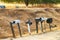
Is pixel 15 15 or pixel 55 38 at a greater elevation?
pixel 55 38

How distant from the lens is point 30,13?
125 feet

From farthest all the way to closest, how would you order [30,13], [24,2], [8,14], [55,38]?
[24,2], [30,13], [8,14], [55,38]

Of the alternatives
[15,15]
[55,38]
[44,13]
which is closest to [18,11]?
[15,15]

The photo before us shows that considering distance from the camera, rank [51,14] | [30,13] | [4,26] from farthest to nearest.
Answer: [51,14] < [30,13] < [4,26]

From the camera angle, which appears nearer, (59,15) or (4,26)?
(4,26)

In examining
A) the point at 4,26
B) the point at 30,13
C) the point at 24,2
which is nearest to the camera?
the point at 4,26

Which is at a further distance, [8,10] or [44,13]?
[44,13]

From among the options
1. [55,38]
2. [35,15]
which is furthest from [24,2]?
[55,38]

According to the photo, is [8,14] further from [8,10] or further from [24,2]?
[24,2]

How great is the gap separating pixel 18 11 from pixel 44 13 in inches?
204

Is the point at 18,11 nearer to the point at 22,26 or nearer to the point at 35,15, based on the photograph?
the point at 35,15

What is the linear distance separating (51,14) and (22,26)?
10.8m

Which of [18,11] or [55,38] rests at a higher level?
[55,38]

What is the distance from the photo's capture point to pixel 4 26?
3036cm
